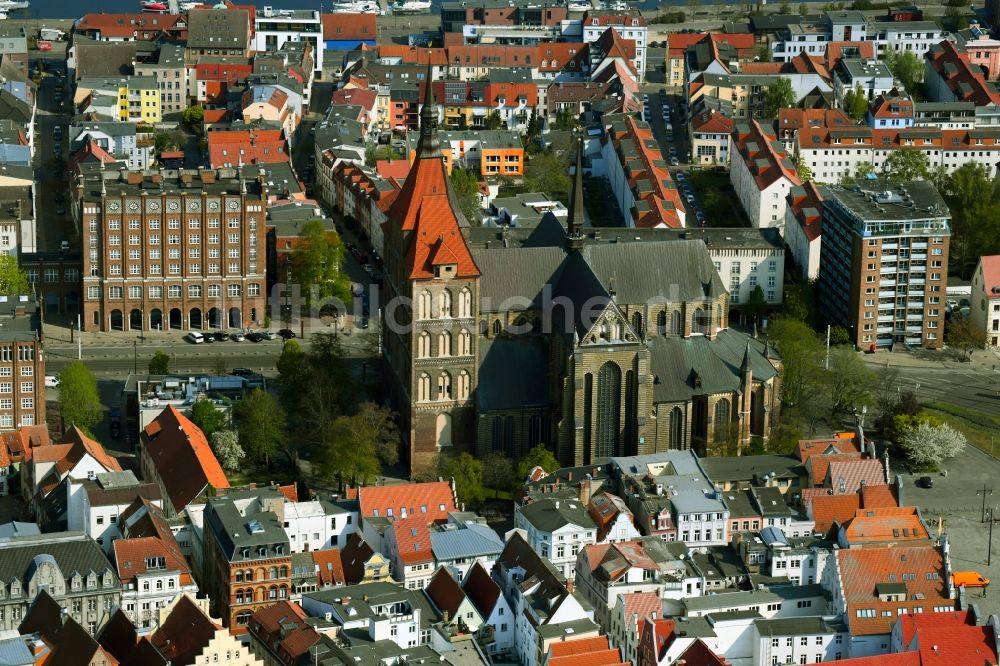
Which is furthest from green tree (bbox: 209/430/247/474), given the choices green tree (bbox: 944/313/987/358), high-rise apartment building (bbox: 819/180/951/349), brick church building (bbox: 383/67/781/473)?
green tree (bbox: 944/313/987/358)

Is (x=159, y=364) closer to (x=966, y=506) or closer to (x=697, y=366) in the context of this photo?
(x=697, y=366)

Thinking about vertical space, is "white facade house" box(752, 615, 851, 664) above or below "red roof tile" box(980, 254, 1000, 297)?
below

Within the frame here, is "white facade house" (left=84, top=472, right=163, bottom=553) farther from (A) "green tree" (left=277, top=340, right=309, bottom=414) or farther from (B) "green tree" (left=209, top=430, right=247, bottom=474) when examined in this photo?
(A) "green tree" (left=277, top=340, right=309, bottom=414)

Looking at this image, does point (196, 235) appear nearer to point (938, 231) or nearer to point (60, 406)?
point (60, 406)

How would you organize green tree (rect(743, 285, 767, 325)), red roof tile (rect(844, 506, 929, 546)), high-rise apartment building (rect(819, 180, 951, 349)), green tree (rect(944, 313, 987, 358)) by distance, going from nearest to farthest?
red roof tile (rect(844, 506, 929, 546)), high-rise apartment building (rect(819, 180, 951, 349)), green tree (rect(944, 313, 987, 358)), green tree (rect(743, 285, 767, 325))

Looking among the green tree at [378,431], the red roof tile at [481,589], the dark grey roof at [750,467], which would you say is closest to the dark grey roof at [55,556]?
the red roof tile at [481,589]

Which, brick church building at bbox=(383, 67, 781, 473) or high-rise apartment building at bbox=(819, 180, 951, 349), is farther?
high-rise apartment building at bbox=(819, 180, 951, 349)
